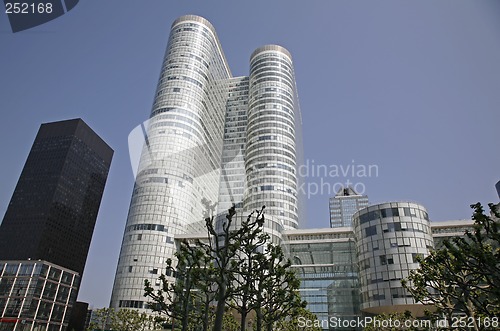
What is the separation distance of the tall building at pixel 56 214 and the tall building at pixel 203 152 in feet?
132

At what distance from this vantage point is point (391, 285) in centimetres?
5484

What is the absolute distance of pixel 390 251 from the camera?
57.2 metres

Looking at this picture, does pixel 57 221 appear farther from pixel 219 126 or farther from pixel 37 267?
pixel 219 126

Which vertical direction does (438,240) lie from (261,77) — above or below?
below

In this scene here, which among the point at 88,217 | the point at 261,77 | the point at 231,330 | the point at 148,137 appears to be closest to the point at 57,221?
the point at 88,217

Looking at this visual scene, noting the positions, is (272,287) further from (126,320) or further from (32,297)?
(32,297)

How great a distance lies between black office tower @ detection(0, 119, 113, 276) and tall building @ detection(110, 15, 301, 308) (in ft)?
285

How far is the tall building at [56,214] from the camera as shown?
10906cm

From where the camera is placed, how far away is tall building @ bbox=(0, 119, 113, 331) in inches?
4294

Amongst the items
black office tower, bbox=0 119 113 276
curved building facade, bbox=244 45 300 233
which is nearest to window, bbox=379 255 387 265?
curved building facade, bbox=244 45 300 233

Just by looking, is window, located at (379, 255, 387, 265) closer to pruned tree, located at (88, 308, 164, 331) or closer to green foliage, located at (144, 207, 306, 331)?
green foliage, located at (144, 207, 306, 331)

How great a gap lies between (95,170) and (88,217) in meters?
27.7

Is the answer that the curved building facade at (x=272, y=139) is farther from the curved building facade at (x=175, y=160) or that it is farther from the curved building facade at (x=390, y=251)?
the curved building facade at (x=390, y=251)

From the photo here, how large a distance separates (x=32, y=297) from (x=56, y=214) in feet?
242
